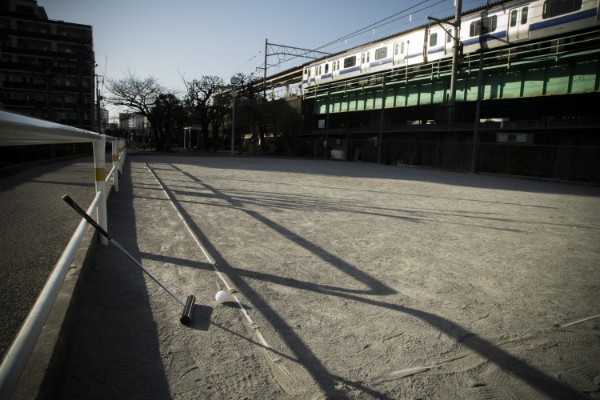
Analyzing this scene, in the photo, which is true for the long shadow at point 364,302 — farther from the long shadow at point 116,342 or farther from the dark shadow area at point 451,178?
the dark shadow area at point 451,178

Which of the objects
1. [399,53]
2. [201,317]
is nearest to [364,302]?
[201,317]

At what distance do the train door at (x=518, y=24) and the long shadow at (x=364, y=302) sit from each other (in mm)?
20881

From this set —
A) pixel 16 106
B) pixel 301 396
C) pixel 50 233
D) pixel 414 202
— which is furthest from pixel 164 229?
pixel 16 106

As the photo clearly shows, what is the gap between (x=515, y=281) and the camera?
12.4 ft

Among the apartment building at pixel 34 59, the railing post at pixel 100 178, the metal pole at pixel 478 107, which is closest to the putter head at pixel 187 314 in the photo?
the railing post at pixel 100 178

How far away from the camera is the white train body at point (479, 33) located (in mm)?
16798

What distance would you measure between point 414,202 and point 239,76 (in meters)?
38.7

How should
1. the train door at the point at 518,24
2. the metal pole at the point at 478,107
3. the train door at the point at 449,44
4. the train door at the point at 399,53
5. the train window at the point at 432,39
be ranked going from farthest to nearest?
the train door at the point at 399,53
the train window at the point at 432,39
the train door at the point at 449,44
the metal pole at the point at 478,107
the train door at the point at 518,24

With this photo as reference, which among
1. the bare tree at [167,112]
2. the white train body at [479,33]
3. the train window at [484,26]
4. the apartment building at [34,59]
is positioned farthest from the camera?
the apartment building at [34,59]

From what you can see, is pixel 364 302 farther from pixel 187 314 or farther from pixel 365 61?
pixel 365 61

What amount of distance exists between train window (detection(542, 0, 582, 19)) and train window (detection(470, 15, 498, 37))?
10.3 ft

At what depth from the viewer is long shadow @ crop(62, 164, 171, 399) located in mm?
2002

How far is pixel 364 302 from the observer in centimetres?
315

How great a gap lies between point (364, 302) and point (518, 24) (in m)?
22.2
